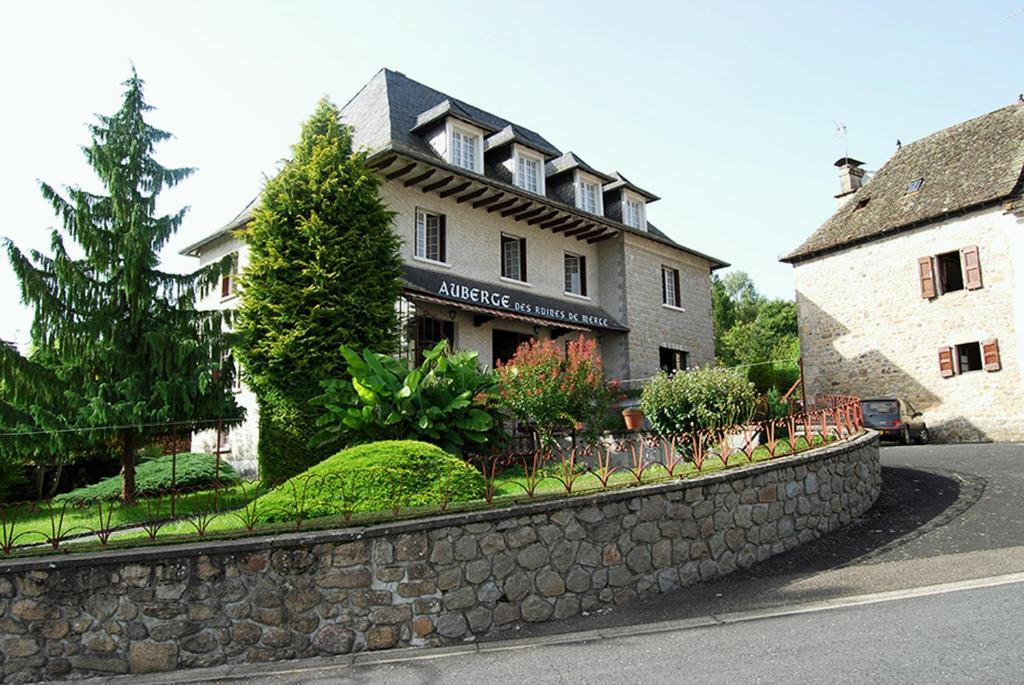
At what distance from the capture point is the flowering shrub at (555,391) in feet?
39.8

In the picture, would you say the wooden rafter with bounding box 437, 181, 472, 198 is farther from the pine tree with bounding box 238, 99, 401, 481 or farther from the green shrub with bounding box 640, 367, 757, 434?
the green shrub with bounding box 640, 367, 757, 434

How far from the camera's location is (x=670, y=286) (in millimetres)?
24578

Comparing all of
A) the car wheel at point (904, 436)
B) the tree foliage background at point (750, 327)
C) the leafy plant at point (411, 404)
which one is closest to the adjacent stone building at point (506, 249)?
the leafy plant at point (411, 404)

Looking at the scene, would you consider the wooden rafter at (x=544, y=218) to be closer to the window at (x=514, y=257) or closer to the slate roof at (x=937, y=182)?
the window at (x=514, y=257)

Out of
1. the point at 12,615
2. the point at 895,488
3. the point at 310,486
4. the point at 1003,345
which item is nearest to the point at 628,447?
the point at 895,488

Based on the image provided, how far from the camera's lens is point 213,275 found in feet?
43.8

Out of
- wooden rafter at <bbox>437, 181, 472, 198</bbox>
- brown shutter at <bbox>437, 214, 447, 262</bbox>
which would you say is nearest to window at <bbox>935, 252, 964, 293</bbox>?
wooden rafter at <bbox>437, 181, 472, 198</bbox>

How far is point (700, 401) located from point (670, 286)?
13421mm

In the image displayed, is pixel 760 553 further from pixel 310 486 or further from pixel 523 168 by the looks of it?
pixel 523 168

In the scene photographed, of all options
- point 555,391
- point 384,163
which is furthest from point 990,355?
point 384,163

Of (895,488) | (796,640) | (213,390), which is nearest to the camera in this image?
(796,640)

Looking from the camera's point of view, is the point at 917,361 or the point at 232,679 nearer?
the point at 232,679

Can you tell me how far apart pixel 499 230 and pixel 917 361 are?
14.2m

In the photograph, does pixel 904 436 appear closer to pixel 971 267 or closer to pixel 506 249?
pixel 971 267
